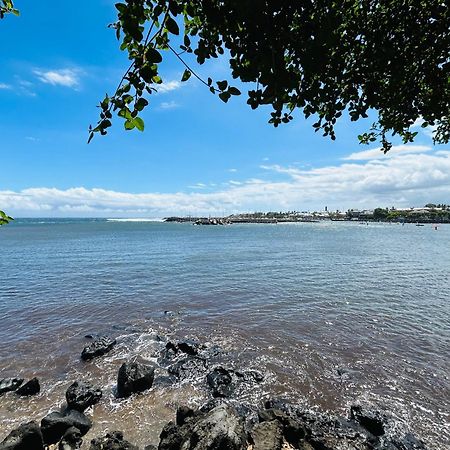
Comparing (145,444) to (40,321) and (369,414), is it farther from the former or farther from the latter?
(40,321)

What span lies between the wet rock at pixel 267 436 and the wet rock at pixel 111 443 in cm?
283

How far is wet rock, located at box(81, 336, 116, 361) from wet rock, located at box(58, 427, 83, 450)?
4.96m

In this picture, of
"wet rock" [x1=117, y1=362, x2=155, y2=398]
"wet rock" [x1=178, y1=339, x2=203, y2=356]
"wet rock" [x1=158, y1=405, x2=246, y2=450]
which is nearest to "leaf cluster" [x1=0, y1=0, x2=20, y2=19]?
"wet rock" [x1=158, y1=405, x2=246, y2=450]

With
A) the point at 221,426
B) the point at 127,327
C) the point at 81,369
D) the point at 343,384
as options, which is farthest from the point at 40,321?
the point at 343,384

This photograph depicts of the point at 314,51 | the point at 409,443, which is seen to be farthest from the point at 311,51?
the point at 409,443

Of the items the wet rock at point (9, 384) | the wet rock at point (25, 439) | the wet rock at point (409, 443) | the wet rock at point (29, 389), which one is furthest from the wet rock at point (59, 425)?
the wet rock at point (409, 443)

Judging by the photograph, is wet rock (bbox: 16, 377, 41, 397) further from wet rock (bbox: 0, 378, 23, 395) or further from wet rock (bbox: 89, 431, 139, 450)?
wet rock (bbox: 89, 431, 139, 450)

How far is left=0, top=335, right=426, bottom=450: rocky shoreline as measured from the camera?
6461mm

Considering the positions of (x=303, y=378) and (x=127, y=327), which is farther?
(x=127, y=327)

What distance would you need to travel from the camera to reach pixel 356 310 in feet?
59.3

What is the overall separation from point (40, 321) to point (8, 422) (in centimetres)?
939

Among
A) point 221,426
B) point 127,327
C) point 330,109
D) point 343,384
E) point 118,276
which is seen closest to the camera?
point 330,109

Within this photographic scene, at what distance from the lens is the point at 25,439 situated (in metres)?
6.72

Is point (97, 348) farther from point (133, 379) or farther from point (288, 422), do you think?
point (288, 422)
